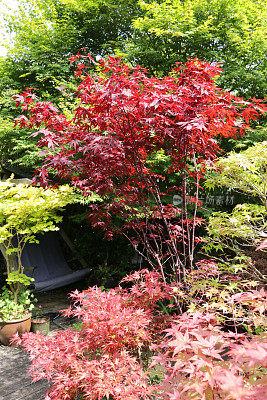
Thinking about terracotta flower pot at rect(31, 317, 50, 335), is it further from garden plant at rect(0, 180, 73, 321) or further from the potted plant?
garden plant at rect(0, 180, 73, 321)

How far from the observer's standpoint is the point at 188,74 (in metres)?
2.33

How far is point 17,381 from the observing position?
9.43 ft

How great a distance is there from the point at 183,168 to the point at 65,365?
2.06m

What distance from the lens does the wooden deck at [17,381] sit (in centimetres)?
264

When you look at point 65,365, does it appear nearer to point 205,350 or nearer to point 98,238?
point 205,350

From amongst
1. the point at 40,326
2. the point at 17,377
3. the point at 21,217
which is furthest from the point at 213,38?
the point at 17,377

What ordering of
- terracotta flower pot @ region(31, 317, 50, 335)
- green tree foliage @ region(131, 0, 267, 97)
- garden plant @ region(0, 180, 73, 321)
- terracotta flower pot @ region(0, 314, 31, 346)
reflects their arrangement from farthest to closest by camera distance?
green tree foliage @ region(131, 0, 267, 97) → terracotta flower pot @ region(31, 317, 50, 335) → garden plant @ region(0, 180, 73, 321) → terracotta flower pot @ region(0, 314, 31, 346)

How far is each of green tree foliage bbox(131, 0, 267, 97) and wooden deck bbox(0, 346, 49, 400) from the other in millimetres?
6280

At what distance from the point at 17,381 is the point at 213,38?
7.79m

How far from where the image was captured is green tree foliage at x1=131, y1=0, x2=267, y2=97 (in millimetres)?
5910

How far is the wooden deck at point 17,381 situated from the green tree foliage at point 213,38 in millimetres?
6280

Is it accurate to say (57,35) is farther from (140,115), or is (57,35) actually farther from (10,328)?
(10,328)

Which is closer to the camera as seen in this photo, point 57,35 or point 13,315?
point 13,315

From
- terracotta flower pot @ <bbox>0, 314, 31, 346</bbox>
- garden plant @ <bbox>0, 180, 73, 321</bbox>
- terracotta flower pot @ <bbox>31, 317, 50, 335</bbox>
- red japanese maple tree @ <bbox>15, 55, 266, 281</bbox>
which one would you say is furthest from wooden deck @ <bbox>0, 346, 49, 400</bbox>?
red japanese maple tree @ <bbox>15, 55, 266, 281</bbox>
